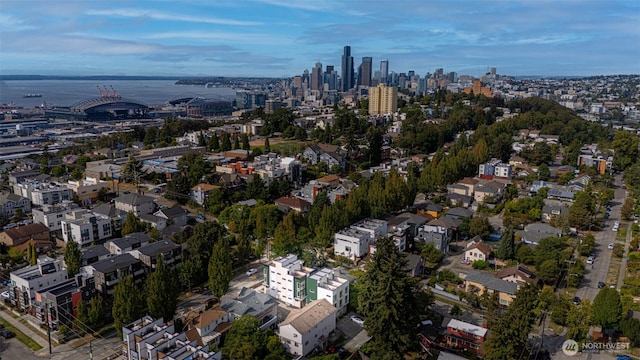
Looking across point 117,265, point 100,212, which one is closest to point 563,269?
point 117,265

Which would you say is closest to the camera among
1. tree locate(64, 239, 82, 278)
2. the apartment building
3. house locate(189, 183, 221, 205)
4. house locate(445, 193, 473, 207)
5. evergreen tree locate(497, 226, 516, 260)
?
the apartment building

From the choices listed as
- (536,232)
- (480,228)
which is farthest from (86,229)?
(536,232)

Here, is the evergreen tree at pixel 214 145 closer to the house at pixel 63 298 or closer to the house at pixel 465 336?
the house at pixel 63 298

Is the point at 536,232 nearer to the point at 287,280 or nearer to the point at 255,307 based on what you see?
the point at 287,280

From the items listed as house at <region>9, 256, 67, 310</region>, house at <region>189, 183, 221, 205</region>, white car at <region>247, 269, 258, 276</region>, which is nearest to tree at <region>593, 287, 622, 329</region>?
white car at <region>247, 269, 258, 276</region>

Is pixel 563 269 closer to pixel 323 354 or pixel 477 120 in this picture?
Answer: pixel 323 354

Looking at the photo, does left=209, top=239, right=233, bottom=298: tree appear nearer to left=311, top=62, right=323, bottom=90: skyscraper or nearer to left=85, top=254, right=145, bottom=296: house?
left=85, top=254, right=145, bottom=296: house
